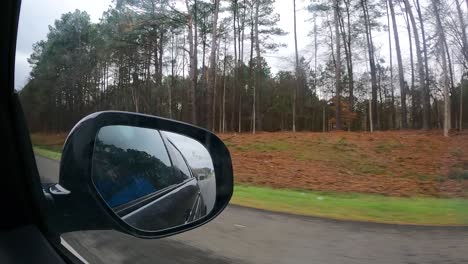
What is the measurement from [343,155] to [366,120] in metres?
0.24

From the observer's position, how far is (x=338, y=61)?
8.05 feet

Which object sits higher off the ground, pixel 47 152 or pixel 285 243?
pixel 47 152

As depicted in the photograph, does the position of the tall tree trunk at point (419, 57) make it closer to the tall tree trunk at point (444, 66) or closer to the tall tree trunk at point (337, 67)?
the tall tree trunk at point (444, 66)

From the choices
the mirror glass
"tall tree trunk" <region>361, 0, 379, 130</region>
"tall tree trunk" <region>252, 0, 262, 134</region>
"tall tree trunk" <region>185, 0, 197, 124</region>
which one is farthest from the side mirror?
"tall tree trunk" <region>361, 0, 379, 130</region>

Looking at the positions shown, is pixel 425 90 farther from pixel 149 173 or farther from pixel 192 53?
pixel 149 173

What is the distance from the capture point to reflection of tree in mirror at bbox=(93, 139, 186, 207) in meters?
2.11

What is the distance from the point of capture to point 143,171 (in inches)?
83.2

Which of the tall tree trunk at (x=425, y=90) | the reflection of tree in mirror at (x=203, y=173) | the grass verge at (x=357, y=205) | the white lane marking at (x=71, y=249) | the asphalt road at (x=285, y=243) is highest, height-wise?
the tall tree trunk at (x=425, y=90)

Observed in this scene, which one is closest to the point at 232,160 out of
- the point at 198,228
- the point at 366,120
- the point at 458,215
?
the point at 198,228

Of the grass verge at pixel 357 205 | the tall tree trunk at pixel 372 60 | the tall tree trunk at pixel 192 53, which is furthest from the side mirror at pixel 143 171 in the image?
the tall tree trunk at pixel 372 60

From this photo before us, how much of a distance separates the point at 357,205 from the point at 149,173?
92 centimetres

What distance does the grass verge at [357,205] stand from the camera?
1.75 metres

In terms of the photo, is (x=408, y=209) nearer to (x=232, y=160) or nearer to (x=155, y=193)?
(x=232, y=160)

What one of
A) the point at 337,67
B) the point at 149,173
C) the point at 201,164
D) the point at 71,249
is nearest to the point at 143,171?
the point at 149,173
